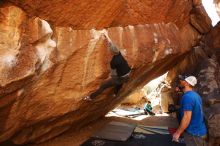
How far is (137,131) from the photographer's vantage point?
6320 millimetres

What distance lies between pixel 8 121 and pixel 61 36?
148 centimetres

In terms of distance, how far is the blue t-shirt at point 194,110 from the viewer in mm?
4930

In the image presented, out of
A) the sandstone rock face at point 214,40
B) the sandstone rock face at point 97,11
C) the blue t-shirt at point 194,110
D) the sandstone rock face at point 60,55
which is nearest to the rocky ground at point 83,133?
the sandstone rock face at point 60,55

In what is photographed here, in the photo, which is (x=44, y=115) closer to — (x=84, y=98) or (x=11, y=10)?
(x=84, y=98)

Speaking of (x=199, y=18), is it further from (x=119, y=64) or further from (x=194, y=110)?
(x=119, y=64)

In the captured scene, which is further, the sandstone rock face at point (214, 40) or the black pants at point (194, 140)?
the sandstone rock face at point (214, 40)

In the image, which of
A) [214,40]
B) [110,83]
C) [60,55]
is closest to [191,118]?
[110,83]

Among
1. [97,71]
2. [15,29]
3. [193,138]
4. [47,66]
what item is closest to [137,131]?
[193,138]

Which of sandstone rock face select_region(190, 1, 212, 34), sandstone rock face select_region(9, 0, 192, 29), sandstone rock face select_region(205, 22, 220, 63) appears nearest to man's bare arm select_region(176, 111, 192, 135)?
sandstone rock face select_region(9, 0, 192, 29)

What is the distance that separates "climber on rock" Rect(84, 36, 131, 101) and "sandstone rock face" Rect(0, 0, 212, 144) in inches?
4.3

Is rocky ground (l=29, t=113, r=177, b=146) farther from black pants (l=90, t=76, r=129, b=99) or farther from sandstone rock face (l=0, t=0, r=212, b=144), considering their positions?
black pants (l=90, t=76, r=129, b=99)

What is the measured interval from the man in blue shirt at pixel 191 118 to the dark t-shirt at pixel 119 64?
3.82ft

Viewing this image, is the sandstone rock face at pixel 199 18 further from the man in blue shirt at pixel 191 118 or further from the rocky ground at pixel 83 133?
the man in blue shirt at pixel 191 118

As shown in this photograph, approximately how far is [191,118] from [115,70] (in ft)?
5.46
